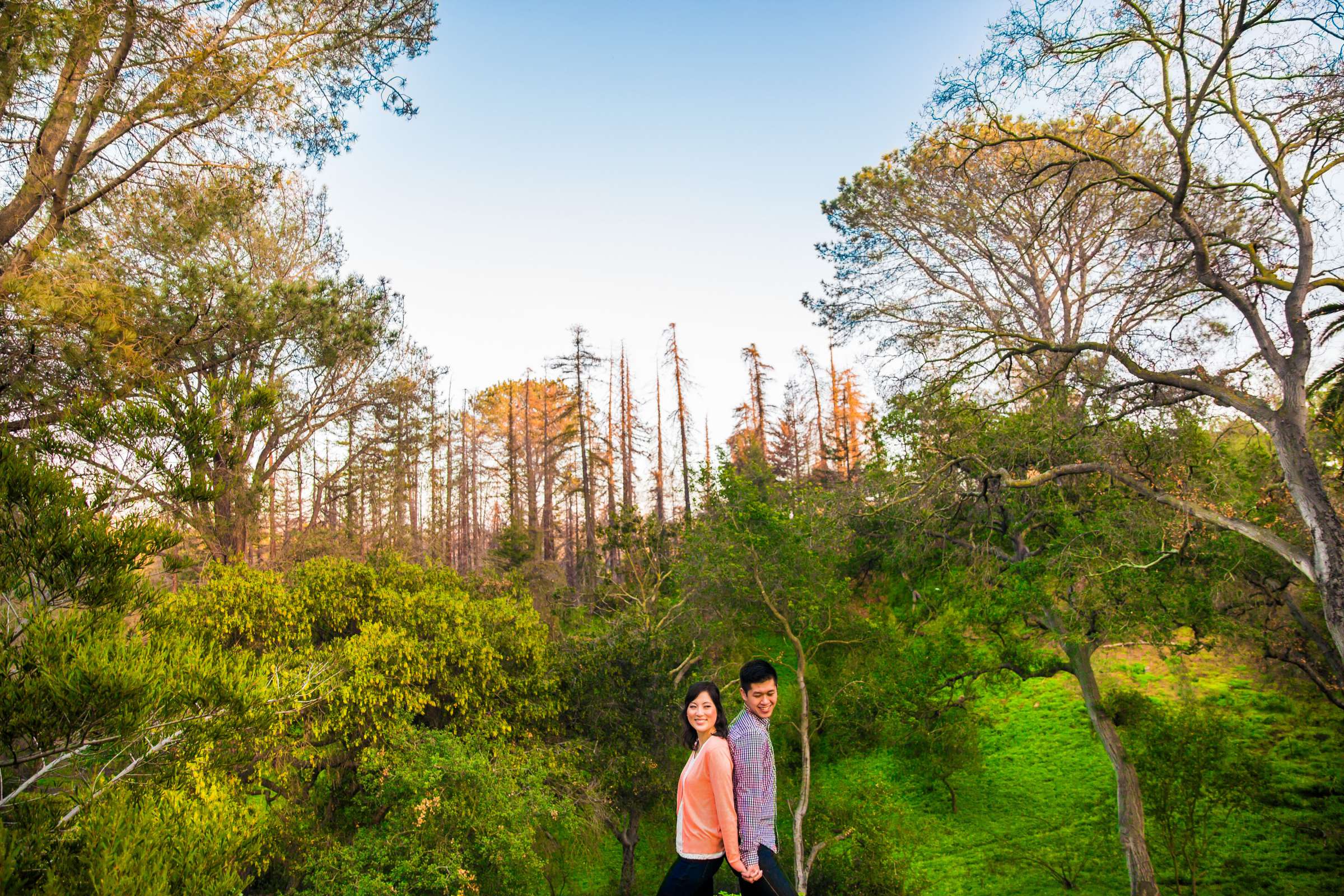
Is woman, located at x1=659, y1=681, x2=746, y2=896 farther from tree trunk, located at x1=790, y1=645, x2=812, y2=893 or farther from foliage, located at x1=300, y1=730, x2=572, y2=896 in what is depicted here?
tree trunk, located at x1=790, y1=645, x2=812, y2=893

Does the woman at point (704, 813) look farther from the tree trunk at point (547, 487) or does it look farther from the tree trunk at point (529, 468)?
the tree trunk at point (547, 487)

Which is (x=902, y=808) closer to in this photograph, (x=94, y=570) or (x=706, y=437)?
(x=94, y=570)

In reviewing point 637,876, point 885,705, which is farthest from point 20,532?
point 637,876

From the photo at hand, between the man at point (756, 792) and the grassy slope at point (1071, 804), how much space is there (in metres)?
9.40

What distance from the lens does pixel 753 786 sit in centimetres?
306

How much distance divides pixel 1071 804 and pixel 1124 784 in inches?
188

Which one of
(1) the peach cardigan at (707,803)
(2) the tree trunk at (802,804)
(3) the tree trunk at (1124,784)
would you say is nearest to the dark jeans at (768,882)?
(1) the peach cardigan at (707,803)

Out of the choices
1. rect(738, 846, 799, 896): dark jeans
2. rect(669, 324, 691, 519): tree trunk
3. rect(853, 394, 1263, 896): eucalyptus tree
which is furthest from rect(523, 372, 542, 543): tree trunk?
rect(738, 846, 799, 896): dark jeans

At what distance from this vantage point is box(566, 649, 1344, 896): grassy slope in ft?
41.8

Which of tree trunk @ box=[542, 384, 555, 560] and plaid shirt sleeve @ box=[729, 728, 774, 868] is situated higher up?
tree trunk @ box=[542, 384, 555, 560]

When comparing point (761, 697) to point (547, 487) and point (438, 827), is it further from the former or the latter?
point (547, 487)

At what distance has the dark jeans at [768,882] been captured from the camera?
288 centimetres

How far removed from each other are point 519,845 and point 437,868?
44.5 inches

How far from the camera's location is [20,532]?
185 inches
